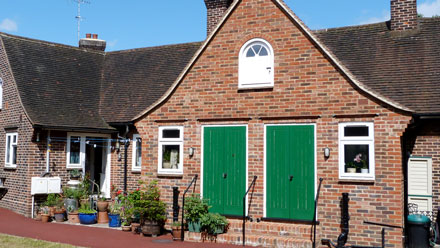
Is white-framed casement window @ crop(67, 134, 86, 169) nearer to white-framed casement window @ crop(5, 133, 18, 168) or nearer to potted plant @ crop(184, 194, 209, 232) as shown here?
white-framed casement window @ crop(5, 133, 18, 168)

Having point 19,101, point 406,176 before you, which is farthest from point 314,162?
point 19,101

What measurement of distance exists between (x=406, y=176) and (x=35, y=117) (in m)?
12.2

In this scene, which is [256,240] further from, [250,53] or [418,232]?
[250,53]

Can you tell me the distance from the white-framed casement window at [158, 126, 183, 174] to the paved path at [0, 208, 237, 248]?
1.91 m

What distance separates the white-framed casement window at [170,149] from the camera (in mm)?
13547

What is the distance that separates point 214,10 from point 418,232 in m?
12.0

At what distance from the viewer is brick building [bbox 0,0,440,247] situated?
36.7 feet

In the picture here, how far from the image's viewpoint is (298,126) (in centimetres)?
1203

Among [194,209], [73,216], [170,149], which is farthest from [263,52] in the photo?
[73,216]

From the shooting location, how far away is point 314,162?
38.6ft

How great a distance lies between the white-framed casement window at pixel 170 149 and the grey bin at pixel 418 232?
6.22m

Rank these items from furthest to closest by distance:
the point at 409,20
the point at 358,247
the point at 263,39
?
the point at 409,20
the point at 263,39
the point at 358,247

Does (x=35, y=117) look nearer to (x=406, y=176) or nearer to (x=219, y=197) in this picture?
(x=219, y=197)

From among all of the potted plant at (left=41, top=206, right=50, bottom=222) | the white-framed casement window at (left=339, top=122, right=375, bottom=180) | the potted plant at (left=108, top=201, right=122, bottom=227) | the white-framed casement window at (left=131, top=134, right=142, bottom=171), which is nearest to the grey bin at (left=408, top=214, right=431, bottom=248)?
the white-framed casement window at (left=339, top=122, right=375, bottom=180)
